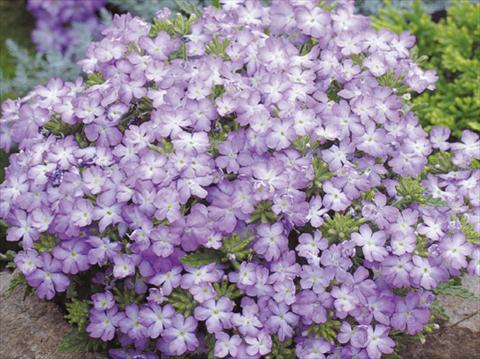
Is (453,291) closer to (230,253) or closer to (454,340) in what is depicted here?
(454,340)

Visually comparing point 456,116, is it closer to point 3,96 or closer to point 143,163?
point 143,163

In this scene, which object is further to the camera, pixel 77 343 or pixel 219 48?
pixel 219 48

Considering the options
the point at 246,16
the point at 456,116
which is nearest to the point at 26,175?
the point at 246,16

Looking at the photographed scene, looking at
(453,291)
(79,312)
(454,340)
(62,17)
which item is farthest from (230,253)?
(62,17)

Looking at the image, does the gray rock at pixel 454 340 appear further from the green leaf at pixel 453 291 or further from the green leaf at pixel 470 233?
the green leaf at pixel 470 233

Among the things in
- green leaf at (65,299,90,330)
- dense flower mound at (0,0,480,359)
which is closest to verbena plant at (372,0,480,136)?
dense flower mound at (0,0,480,359)
